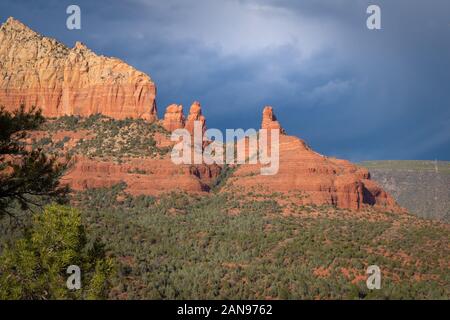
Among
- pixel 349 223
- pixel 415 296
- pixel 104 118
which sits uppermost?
pixel 104 118

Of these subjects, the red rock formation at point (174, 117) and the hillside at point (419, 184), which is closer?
the red rock formation at point (174, 117)

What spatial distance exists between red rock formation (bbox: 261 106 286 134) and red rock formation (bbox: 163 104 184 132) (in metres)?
13.8

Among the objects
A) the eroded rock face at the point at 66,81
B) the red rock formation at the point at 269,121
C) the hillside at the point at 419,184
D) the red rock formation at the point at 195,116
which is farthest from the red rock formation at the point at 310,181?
the eroded rock face at the point at 66,81

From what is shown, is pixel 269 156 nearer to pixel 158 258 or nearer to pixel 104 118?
pixel 104 118

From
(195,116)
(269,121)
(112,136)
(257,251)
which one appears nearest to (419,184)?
(269,121)

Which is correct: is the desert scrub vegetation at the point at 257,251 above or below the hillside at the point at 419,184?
below

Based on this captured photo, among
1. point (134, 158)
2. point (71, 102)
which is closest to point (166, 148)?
point (134, 158)

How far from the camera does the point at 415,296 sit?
50312mm

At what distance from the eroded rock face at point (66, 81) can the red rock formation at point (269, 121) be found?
19155 millimetres

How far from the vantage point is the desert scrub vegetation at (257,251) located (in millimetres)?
51375

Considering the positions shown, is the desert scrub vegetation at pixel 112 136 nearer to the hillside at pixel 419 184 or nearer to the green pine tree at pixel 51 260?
the hillside at pixel 419 184

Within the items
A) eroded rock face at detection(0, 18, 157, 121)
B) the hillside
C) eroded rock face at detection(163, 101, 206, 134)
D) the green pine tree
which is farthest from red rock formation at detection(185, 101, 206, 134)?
the green pine tree

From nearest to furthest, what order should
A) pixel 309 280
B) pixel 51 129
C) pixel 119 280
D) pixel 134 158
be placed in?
pixel 119 280, pixel 309 280, pixel 134 158, pixel 51 129

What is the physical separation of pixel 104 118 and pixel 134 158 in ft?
58.5
